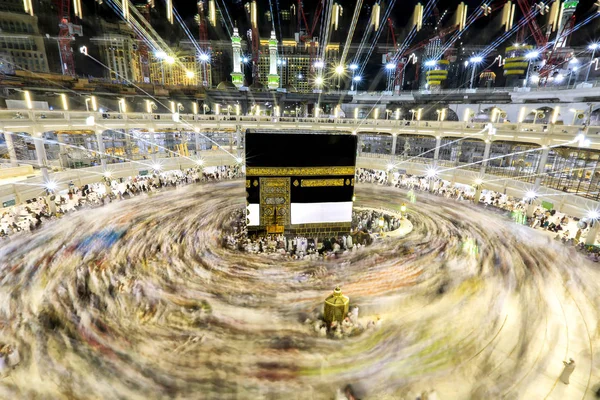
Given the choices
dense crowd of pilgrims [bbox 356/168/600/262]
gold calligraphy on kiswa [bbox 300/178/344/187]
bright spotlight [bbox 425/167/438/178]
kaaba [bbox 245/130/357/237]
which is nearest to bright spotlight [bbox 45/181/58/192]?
kaaba [bbox 245/130/357/237]

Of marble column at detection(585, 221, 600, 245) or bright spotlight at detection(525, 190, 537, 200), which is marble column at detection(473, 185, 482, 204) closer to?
bright spotlight at detection(525, 190, 537, 200)

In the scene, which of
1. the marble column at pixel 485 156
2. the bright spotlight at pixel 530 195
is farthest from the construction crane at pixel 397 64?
the bright spotlight at pixel 530 195

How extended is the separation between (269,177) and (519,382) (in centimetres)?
1111

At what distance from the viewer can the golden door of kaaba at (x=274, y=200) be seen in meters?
14.1

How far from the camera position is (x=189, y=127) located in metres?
24.2

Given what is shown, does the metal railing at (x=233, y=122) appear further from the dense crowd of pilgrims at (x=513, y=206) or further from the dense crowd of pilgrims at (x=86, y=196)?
the dense crowd of pilgrims at (x=513, y=206)

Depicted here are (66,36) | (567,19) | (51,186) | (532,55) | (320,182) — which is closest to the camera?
(320,182)

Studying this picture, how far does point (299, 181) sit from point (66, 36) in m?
42.5

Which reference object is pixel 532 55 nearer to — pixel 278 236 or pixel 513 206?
pixel 513 206

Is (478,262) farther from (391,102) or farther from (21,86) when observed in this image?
(21,86)

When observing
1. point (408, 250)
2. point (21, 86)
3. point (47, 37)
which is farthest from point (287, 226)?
point (47, 37)

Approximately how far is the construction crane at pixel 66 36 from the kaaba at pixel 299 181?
4022 centimetres

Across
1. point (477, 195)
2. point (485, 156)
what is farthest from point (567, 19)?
point (477, 195)

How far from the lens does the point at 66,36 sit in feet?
122
